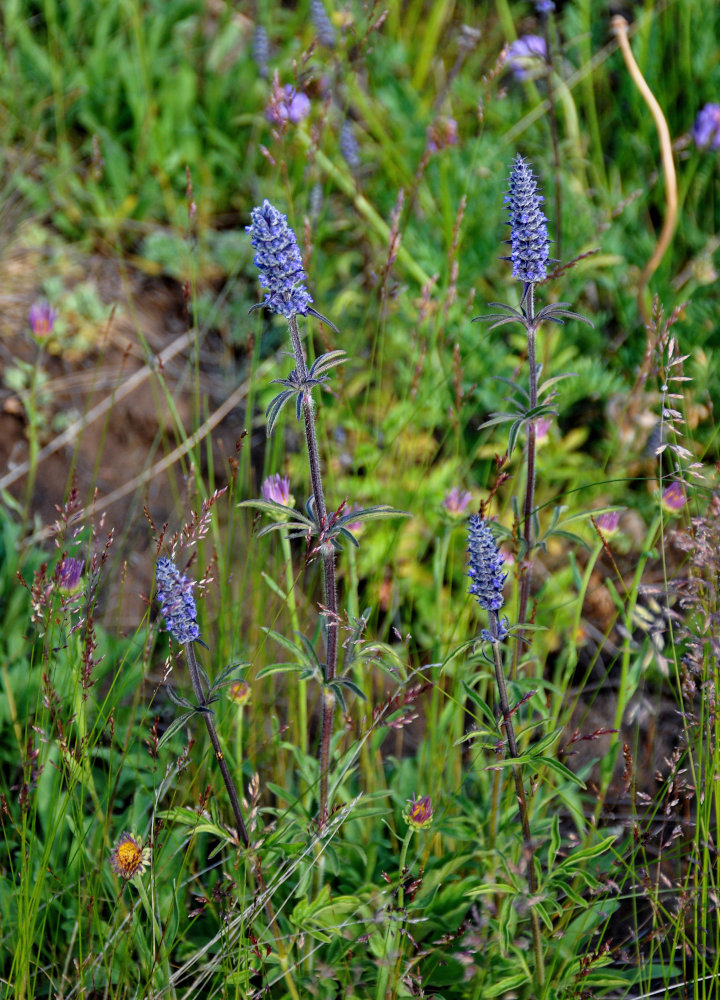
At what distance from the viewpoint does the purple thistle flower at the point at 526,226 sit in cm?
127

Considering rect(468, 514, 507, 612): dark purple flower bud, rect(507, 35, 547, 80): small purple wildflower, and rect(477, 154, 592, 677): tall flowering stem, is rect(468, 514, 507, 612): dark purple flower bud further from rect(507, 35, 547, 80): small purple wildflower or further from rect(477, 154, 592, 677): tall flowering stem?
rect(507, 35, 547, 80): small purple wildflower

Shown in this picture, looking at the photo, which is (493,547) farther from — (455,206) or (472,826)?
(455,206)

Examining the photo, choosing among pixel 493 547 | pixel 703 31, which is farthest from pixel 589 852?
pixel 703 31

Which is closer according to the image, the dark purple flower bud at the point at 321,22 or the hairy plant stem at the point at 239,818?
the hairy plant stem at the point at 239,818

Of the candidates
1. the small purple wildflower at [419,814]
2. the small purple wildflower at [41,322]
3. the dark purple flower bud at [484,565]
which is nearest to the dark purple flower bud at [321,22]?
the small purple wildflower at [41,322]

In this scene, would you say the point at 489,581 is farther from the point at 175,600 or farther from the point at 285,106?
the point at 285,106

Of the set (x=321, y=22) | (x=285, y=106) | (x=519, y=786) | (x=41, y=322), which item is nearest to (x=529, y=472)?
(x=519, y=786)

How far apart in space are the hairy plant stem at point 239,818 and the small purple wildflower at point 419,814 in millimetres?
255

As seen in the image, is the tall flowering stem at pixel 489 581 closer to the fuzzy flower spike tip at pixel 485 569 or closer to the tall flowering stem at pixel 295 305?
the fuzzy flower spike tip at pixel 485 569

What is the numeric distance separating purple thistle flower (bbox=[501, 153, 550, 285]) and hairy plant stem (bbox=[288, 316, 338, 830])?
1.20ft

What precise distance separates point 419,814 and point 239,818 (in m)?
0.30

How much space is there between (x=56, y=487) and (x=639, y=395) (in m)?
1.76

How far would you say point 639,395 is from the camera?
239cm

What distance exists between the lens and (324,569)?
136 cm
